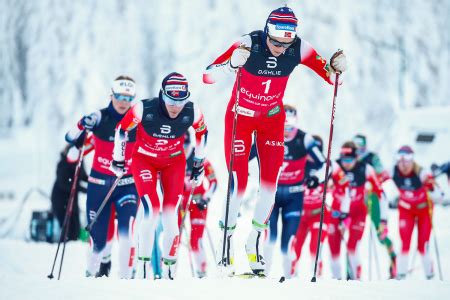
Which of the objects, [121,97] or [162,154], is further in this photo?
[121,97]

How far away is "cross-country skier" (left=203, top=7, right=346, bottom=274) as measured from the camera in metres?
6.89

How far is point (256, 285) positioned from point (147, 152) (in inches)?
87.8

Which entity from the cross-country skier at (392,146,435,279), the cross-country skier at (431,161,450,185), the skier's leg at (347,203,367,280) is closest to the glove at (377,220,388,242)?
the skier's leg at (347,203,367,280)

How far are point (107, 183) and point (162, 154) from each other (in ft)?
4.24

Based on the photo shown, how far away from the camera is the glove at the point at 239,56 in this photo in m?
6.60

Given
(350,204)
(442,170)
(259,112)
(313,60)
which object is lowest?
(350,204)

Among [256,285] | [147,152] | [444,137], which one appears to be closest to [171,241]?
[147,152]

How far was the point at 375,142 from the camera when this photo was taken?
24266 millimetres

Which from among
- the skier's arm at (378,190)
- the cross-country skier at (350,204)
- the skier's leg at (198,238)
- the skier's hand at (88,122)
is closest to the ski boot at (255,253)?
the skier's hand at (88,122)

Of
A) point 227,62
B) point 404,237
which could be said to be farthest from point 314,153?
point 404,237

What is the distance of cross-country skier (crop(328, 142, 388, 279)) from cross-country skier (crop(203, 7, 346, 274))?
390cm

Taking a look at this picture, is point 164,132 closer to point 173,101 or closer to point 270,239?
point 173,101

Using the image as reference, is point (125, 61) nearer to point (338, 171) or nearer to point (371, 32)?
point (371, 32)

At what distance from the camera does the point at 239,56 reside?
6.61 metres
